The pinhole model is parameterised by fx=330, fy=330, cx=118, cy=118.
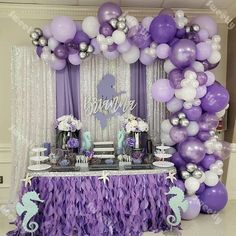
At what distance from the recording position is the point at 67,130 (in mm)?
3332

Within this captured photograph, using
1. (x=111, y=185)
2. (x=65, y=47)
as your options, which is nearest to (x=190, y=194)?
(x=111, y=185)

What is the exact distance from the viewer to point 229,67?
12.8 feet

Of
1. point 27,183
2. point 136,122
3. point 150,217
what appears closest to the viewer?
point 27,183

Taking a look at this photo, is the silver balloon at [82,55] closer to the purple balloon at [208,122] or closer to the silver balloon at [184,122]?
the silver balloon at [184,122]

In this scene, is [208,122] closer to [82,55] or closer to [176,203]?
[176,203]

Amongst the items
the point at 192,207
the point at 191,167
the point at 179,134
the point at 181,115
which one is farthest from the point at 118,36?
the point at 192,207

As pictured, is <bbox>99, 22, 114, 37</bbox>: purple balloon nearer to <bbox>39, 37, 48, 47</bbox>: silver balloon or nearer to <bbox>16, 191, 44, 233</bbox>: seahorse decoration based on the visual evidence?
<bbox>39, 37, 48, 47</bbox>: silver balloon

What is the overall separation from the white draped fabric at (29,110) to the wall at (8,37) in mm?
157

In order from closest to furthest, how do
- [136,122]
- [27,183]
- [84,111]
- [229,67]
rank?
[27,183], [136,122], [84,111], [229,67]

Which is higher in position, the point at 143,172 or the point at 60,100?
the point at 60,100

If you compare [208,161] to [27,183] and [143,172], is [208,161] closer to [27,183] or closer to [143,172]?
[143,172]

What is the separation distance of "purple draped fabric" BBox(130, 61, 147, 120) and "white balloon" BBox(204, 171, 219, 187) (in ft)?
2.99

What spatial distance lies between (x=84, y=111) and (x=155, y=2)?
1.39m

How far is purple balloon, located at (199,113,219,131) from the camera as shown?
3.29 metres
